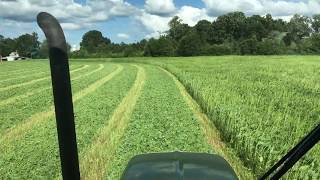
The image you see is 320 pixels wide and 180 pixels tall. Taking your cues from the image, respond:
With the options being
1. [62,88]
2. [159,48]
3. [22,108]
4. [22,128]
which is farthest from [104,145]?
[159,48]

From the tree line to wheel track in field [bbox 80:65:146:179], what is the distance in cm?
7377

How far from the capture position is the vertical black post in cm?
176

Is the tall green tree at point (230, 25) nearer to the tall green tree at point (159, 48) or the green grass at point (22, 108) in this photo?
the tall green tree at point (159, 48)

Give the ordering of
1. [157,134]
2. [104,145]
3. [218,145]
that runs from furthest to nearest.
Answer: [157,134], [104,145], [218,145]

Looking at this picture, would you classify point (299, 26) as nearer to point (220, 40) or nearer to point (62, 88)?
point (220, 40)

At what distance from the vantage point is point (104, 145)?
407 inches

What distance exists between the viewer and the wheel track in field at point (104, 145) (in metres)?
8.19

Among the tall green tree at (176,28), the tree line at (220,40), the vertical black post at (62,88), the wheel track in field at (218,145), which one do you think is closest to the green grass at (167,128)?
the wheel track in field at (218,145)

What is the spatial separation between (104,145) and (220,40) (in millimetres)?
126195

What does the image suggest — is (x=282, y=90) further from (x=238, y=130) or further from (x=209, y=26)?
(x=209, y=26)

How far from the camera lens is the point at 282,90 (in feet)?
61.3

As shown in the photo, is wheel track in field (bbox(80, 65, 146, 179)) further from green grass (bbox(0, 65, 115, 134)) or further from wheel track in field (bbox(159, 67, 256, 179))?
green grass (bbox(0, 65, 115, 134))

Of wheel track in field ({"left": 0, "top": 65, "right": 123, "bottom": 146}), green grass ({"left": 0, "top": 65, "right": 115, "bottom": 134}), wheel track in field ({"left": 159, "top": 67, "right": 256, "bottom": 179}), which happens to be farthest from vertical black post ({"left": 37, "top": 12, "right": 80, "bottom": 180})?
green grass ({"left": 0, "top": 65, "right": 115, "bottom": 134})

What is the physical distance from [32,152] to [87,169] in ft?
6.48
